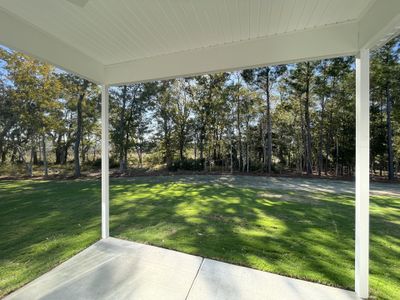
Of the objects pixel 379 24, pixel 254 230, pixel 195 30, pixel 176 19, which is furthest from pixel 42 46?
pixel 254 230

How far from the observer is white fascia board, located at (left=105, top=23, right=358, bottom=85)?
1666 mm

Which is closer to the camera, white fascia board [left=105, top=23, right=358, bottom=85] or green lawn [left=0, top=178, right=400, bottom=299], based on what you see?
white fascia board [left=105, top=23, right=358, bottom=85]

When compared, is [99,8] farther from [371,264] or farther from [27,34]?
[371,264]

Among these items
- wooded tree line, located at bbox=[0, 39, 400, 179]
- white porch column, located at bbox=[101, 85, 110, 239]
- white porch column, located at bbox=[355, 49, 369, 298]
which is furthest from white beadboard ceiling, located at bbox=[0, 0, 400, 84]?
wooded tree line, located at bbox=[0, 39, 400, 179]

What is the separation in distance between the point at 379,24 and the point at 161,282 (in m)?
2.54

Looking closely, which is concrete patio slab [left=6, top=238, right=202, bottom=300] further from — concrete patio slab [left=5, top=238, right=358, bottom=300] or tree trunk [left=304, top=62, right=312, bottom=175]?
tree trunk [left=304, top=62, right=312, bottom=175]

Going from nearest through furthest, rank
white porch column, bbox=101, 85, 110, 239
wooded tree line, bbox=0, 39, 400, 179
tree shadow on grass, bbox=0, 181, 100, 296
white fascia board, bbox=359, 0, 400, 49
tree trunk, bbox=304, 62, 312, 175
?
1. white fascia board, bbox=359, 0, 400, 49
2. tree shadow on grass, bbox=0, 181, 100, 296
3. white porch column, bbox=101, 85, 110, 239
4. wooded tree line, bbox=0, 39, 400, 179
5. tree trunk, bbox=304, 62, 312, 175

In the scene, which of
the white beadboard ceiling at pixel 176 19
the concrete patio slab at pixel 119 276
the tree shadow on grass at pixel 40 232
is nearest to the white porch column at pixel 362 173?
the white beadboard ceiling at pixel 176 19

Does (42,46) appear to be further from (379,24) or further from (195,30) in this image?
(379,24)

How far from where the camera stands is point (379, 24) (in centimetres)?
131

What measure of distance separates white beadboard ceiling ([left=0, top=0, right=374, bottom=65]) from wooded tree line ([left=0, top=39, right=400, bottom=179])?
8.42 meters

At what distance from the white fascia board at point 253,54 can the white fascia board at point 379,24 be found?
0.35 feet

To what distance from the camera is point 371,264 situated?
2201 millimetres

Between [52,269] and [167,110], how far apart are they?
34.3 ft
